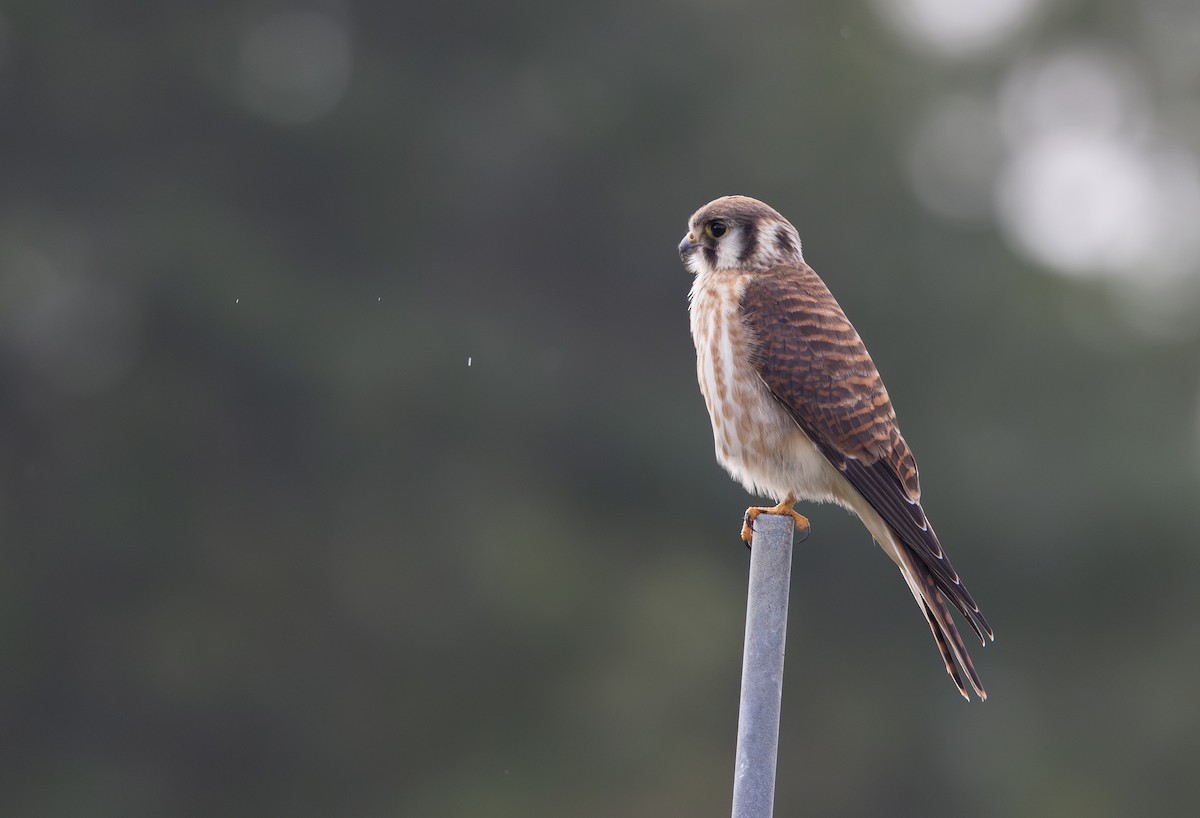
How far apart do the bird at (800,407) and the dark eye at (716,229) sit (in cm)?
17

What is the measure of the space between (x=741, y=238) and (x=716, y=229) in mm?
75

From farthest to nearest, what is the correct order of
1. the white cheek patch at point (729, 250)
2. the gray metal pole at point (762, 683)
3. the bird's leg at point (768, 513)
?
the white cheek patch at point (729, 250), the bird's leg at point (768, 513), the gray metal pole at point (762, 683)

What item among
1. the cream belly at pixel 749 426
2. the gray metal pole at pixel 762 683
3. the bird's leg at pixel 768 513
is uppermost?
the cream belly at pixel 749 426

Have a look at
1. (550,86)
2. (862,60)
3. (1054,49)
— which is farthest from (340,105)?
(1054,49)

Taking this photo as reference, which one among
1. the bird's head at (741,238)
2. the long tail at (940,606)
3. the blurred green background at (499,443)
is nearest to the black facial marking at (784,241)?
the bird's head at (741,238)

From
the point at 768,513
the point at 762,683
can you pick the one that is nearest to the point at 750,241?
the point at 768,513

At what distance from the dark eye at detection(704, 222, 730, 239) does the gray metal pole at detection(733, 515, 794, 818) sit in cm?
150

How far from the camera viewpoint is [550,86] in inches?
346

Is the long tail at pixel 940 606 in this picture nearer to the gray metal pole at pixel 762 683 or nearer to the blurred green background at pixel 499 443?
the gray metal pole at pixel 762 683

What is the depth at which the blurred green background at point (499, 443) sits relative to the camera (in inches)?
318

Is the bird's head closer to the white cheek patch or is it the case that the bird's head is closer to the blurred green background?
the white cheek patch

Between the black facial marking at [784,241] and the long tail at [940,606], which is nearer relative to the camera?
the long tail at [940,606]

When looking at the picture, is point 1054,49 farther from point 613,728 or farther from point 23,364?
point 23,364

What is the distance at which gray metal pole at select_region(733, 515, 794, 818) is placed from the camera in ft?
7.82
